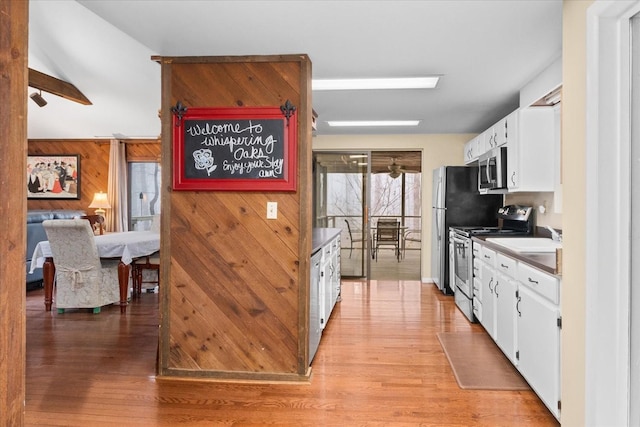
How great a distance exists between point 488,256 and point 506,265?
0.53 meters

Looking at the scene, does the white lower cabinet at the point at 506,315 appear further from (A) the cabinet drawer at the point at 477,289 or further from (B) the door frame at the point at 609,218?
(B) the door frame at the point at 609,218

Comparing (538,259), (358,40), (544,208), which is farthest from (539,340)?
(358,40)

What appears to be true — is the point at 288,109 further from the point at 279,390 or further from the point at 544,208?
the point at 544,208

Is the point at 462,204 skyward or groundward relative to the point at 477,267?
skyward

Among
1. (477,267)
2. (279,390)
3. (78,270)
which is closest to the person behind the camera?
(279,390)

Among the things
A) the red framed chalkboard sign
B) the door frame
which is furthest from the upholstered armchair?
the door frame

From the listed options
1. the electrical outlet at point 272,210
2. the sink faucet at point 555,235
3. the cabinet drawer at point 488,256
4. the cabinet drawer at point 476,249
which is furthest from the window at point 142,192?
the sink faucet at point 555,235

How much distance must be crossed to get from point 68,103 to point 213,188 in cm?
554

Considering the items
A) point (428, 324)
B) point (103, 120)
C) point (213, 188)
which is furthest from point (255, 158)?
point (103, 120)

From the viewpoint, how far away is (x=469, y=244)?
450cm

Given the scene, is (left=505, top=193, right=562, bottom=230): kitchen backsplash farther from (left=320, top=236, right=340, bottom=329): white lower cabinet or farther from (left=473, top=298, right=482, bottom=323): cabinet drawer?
(left=320, top=236, right=340, bottom=329): white lower cabinet

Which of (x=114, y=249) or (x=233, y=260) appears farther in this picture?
(x=114, y=249)

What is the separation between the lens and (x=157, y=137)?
7832 mm

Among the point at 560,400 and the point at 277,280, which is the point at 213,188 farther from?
the point at 560,400
